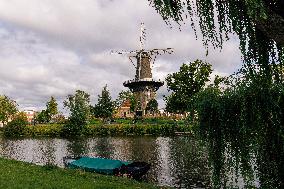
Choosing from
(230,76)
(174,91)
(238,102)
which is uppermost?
(174,91)

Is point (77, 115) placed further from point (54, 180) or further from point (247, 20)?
point (247, 20)

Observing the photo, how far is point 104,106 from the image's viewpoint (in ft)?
379

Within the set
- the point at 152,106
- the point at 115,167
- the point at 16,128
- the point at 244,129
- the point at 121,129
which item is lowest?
the point at 115,167

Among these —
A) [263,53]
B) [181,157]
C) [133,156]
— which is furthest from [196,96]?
[133,156]

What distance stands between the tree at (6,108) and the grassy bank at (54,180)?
11236cm

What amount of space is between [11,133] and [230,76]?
92822 mm

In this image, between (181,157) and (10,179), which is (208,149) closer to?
(10,179)

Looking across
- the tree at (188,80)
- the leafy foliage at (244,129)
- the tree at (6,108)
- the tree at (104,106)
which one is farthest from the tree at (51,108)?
the leafy foliage at (244,129)

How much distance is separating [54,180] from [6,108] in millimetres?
119508

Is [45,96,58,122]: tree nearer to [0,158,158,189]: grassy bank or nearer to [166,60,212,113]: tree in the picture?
[166,60,212,113]: tree

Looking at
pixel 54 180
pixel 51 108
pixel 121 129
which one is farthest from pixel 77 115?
pixel 54 180

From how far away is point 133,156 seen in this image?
1758 inches

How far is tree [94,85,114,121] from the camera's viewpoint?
11525 centimetres

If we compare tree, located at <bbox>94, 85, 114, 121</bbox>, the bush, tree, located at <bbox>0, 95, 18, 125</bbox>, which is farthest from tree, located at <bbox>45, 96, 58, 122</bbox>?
the bush
